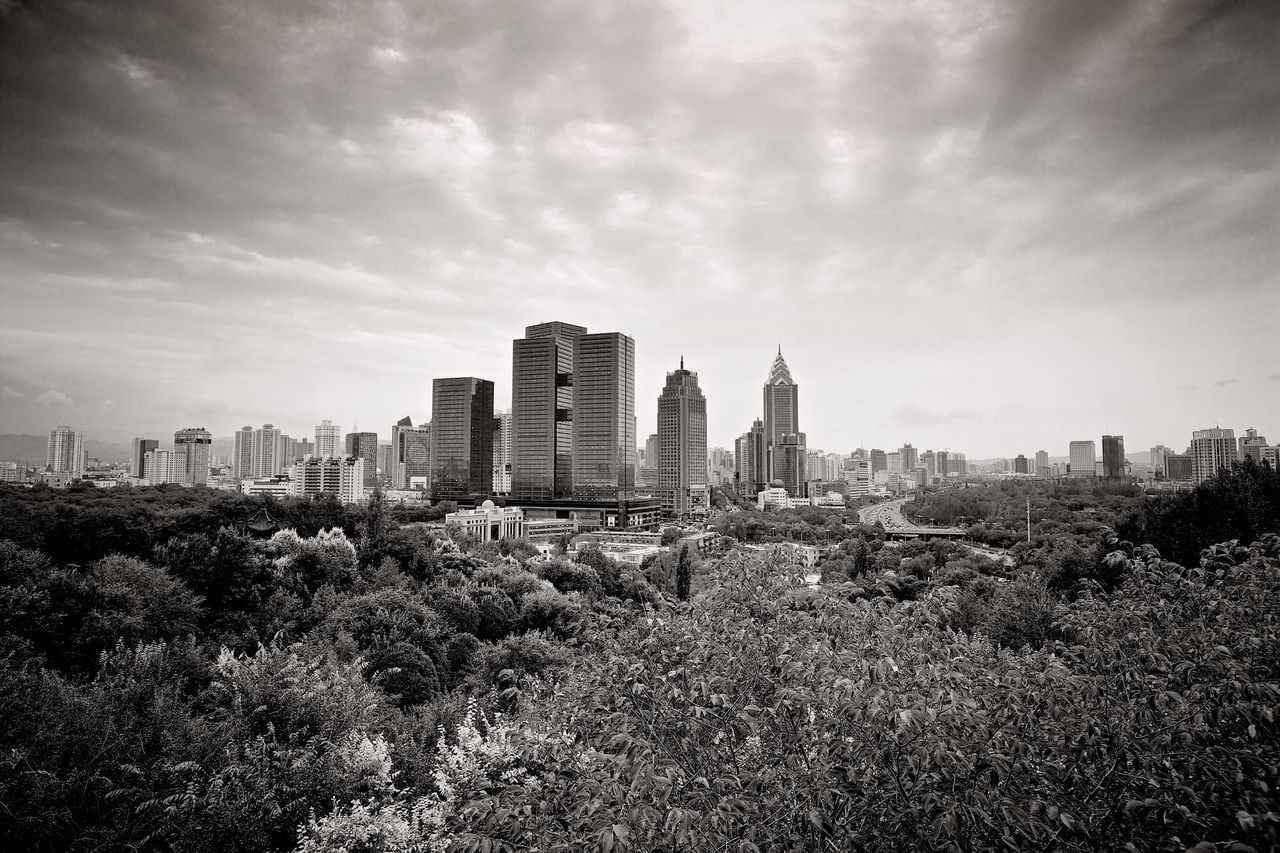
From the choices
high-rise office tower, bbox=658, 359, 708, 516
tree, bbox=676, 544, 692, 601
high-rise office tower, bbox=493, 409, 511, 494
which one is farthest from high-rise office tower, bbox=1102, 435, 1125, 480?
high-rise office tower, bbox=493, 409, 511, 494

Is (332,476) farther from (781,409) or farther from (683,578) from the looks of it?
(781,409)

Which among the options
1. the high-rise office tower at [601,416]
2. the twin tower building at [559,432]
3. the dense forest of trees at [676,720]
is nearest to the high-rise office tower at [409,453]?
the twin tower building at [559,432]

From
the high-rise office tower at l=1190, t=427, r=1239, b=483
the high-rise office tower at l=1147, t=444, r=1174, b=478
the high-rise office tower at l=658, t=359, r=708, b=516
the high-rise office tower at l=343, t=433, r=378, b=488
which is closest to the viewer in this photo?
the high-rise office tower at l=1190, t=427, r=1239, b=483

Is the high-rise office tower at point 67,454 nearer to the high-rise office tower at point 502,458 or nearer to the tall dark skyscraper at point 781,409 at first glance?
the high-rise office tower at point 502,458

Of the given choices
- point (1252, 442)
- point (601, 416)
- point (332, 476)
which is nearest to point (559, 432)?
point (601, 416)

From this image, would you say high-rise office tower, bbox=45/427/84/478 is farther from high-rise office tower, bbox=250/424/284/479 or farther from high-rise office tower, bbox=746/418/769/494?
high-rise office tower, bbox=746/418/769/494

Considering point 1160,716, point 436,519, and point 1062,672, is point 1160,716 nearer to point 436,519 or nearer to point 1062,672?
point 1062,672

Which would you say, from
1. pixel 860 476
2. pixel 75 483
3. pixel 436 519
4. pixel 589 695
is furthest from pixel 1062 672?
pixel 860 476
